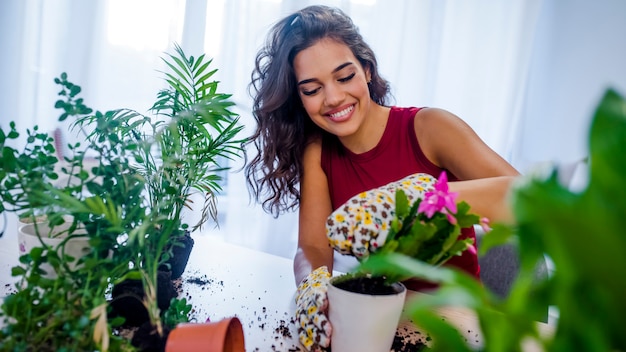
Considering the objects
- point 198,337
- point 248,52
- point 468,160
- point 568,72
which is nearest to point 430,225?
point 198,337

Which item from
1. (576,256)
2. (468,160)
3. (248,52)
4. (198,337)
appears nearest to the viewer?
(576,256)

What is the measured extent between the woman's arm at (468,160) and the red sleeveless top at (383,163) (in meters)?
0.03

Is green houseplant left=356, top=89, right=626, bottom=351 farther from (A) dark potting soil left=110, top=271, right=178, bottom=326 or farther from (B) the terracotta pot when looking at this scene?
(A) dark potting soil left=110, top=271, right=178, bottom=326

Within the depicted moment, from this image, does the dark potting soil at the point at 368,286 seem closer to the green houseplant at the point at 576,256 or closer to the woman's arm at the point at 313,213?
the green houseplant at the point at 576,256

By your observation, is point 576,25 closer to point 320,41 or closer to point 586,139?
point 320,41

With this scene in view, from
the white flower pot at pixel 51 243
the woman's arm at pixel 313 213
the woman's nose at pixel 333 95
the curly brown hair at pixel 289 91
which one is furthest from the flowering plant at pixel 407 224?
the curly brown hair at pixel 289 91

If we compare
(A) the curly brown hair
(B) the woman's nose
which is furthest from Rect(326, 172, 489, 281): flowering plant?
(A) the curly brown hair

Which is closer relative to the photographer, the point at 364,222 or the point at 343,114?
the point at 364,222

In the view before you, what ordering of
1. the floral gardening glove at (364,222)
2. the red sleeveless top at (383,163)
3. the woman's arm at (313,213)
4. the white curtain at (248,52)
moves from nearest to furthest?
the floral gardening glove at (364,222), the woman's arm at (313,213), the red sleeveless top at (383,163), the white curtain at (248,52)

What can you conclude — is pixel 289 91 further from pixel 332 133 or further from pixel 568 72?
pixel 568 72

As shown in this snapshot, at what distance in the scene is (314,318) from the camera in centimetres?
65

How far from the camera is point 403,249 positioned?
1.78ft

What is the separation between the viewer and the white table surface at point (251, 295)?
2.38 ft

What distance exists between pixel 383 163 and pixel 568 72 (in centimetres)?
167
